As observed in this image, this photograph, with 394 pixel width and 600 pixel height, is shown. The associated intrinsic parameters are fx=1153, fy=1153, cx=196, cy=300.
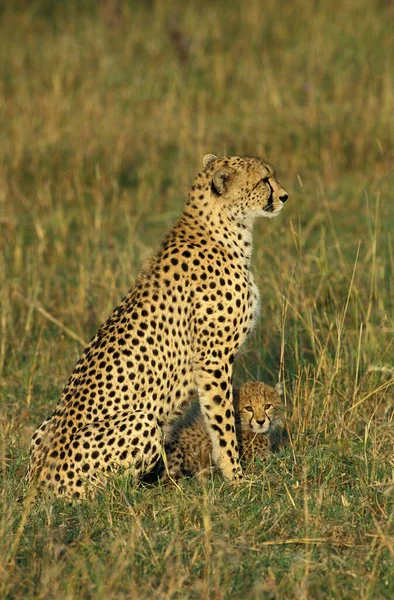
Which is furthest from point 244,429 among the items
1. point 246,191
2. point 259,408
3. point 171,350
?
point 246,191

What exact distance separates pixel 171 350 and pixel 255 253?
98.7 inches

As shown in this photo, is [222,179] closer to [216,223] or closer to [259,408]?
[216,223]

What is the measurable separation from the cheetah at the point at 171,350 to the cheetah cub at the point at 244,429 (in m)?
0.18

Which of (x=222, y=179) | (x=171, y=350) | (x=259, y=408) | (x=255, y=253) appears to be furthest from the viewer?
(x=255, y=253)

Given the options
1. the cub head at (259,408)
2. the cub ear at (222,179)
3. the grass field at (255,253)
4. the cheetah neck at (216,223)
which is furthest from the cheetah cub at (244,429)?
the cub ear at (222,179)

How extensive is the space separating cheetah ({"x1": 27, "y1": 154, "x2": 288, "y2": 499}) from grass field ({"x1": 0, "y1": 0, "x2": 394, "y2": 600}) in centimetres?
18

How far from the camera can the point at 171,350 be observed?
4578 millimetres

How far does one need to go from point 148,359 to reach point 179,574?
116 centimetres

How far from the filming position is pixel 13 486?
446cm

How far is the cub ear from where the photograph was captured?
15.5ft

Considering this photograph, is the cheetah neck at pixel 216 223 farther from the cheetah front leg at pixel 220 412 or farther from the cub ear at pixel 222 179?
the cheetah front leg at pixel 220 412

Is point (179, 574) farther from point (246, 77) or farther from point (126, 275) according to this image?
point (246, 77)

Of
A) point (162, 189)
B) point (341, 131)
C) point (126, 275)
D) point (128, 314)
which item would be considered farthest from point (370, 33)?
point (128, 314)

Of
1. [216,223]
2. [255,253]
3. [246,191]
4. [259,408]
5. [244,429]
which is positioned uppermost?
[246,191]
